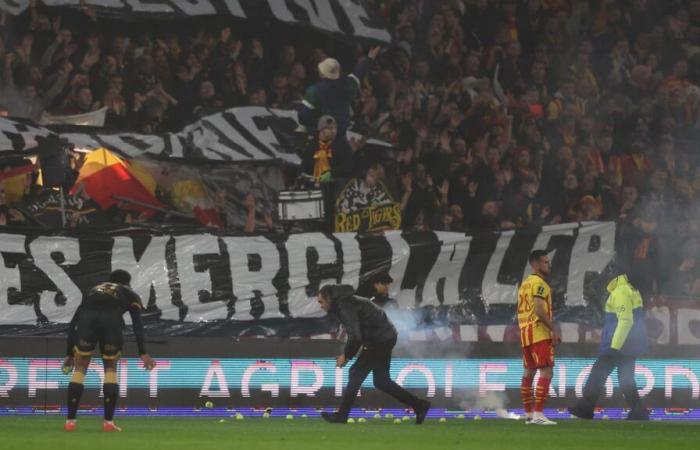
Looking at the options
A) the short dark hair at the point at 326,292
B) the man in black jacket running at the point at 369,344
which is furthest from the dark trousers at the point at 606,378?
the short dark hair at the point at 326,292

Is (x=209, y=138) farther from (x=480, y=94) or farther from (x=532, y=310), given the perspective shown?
(x=532, y=310)

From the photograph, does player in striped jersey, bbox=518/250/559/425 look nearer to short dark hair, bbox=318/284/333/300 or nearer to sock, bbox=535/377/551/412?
sock, bbox=535/377/551/412

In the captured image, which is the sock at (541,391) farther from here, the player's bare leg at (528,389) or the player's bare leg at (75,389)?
the player's bare leg at (75,389)

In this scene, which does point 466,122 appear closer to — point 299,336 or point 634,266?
point 634,266

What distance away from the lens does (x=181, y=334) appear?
62.9 ft

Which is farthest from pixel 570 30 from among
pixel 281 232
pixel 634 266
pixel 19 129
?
pixel 19 129

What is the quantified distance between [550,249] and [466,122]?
3843 mm

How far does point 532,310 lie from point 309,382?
3807 millimetres

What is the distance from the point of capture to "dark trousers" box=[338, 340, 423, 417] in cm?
1617

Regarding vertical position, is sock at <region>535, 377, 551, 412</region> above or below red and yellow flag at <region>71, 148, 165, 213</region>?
below

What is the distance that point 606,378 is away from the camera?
1792cm

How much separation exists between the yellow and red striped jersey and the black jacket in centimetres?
145

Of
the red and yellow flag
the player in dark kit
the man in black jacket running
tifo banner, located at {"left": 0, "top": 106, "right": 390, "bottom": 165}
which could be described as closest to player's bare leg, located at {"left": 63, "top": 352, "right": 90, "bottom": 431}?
the player in dark kit

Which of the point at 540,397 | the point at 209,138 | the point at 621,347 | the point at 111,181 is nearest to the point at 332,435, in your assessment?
the point at 540,397
